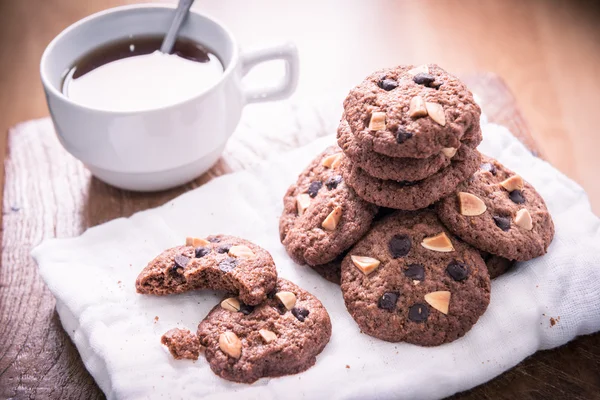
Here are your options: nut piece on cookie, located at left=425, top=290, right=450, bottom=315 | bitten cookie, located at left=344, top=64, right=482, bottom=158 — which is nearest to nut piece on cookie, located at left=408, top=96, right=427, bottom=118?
bitten cookie, located at left=344, top=64, right=482, bottom=158

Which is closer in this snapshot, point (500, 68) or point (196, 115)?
point (196, 115)

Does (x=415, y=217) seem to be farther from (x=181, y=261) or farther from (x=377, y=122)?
(x=181, y=261)

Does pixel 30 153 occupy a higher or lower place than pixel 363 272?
lower

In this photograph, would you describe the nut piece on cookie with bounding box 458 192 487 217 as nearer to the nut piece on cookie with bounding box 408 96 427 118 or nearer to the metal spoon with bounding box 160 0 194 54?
the nut piece on cookie with bounding box 408 96 427 118

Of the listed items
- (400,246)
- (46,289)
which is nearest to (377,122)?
(400,246)

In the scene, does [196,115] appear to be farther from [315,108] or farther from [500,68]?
[500,68]

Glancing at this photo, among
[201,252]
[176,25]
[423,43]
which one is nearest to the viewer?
[201,252]

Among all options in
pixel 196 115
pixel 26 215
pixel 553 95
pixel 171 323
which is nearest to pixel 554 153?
pixel 553 95

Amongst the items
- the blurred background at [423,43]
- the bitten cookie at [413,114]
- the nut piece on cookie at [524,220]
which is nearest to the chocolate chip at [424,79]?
the bitten cookie at [413,114]
